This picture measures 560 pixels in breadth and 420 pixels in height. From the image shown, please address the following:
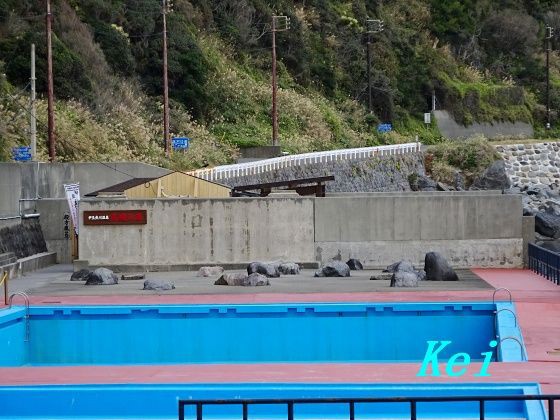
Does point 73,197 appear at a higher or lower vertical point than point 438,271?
higher

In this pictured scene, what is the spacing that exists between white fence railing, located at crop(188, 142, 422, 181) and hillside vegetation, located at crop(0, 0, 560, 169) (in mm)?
3760

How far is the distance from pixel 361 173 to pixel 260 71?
19.2m

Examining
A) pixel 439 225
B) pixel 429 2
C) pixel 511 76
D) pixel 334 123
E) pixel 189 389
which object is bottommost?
pixel 189 389

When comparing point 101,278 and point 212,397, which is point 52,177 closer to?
point 101,278

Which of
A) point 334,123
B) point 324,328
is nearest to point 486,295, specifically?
point 324,328

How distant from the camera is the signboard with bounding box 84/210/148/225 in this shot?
95.8 feet

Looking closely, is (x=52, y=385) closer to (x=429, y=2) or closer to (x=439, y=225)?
(x=439, y=225)

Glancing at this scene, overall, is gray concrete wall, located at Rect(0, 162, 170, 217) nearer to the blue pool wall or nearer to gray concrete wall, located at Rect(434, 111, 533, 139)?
the blue pool wall

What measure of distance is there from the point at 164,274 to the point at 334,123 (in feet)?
146

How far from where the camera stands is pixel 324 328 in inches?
813

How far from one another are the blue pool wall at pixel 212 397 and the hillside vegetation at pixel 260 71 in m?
26.1

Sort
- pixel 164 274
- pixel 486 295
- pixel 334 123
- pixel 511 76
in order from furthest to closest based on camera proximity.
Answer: pixel 511 76
pixel 334 123
pixel 164 274
pixel 486 295

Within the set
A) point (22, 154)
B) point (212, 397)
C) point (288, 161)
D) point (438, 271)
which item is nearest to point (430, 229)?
point (438, 271)

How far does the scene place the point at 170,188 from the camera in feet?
106
